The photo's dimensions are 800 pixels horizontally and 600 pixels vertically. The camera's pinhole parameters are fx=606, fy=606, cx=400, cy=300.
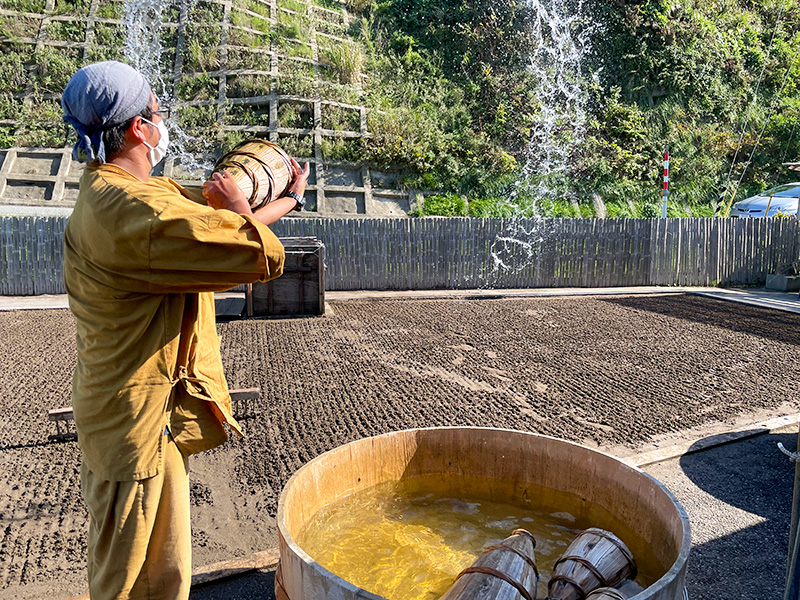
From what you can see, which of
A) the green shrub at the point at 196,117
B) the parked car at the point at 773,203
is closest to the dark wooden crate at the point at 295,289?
the green shrub at the point at 196,117

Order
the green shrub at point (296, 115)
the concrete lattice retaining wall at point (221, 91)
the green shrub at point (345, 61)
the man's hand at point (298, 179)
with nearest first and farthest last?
the man's hand at point (298, 179)
the concrete lattice retaining wall at point (221, 91)
the green shrub at point (296, 115)
the green shrub at point (345, 61)

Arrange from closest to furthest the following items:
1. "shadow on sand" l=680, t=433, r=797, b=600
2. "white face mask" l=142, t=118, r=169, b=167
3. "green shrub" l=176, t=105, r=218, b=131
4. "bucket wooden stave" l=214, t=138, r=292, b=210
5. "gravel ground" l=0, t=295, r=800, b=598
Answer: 1. "white face mask" l=142, t=118, r=169, b=167
2. "bucket wooden stave" l=214, t=138, r=292, b=210
3. "shadow on sand" l=680, t=433, r=797, b=600
4. "gravel ground" l=0, t=295, r=800, b=598
5. "green shrub" l=176, t=105, r=218, b=131

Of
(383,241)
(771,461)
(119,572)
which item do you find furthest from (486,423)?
(383,241)

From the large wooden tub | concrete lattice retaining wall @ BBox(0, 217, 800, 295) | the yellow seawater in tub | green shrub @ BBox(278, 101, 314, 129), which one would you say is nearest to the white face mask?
the large wooden tub

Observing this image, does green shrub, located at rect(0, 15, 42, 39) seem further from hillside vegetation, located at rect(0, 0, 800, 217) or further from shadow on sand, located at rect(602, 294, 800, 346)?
shadow on sand, located at rect(602, 294, 800, 346)

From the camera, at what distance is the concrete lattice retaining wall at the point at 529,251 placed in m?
11.6

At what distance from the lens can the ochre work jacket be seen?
1.64m

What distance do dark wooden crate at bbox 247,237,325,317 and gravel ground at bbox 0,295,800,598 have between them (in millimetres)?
317

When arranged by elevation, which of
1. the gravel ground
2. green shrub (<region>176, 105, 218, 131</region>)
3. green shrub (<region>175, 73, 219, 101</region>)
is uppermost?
green shrub (<region>175, 73, 219, 101</region>)

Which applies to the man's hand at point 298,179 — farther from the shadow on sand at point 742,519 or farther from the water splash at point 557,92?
the water splash at point 557,92

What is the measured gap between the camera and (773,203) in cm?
1569

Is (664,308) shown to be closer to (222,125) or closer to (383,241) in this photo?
(383,241)

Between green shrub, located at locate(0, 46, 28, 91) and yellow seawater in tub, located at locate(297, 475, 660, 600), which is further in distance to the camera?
green shrub, located at locate(0, 46, 28, 91)

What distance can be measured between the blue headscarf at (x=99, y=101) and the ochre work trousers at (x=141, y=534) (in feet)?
3.07
